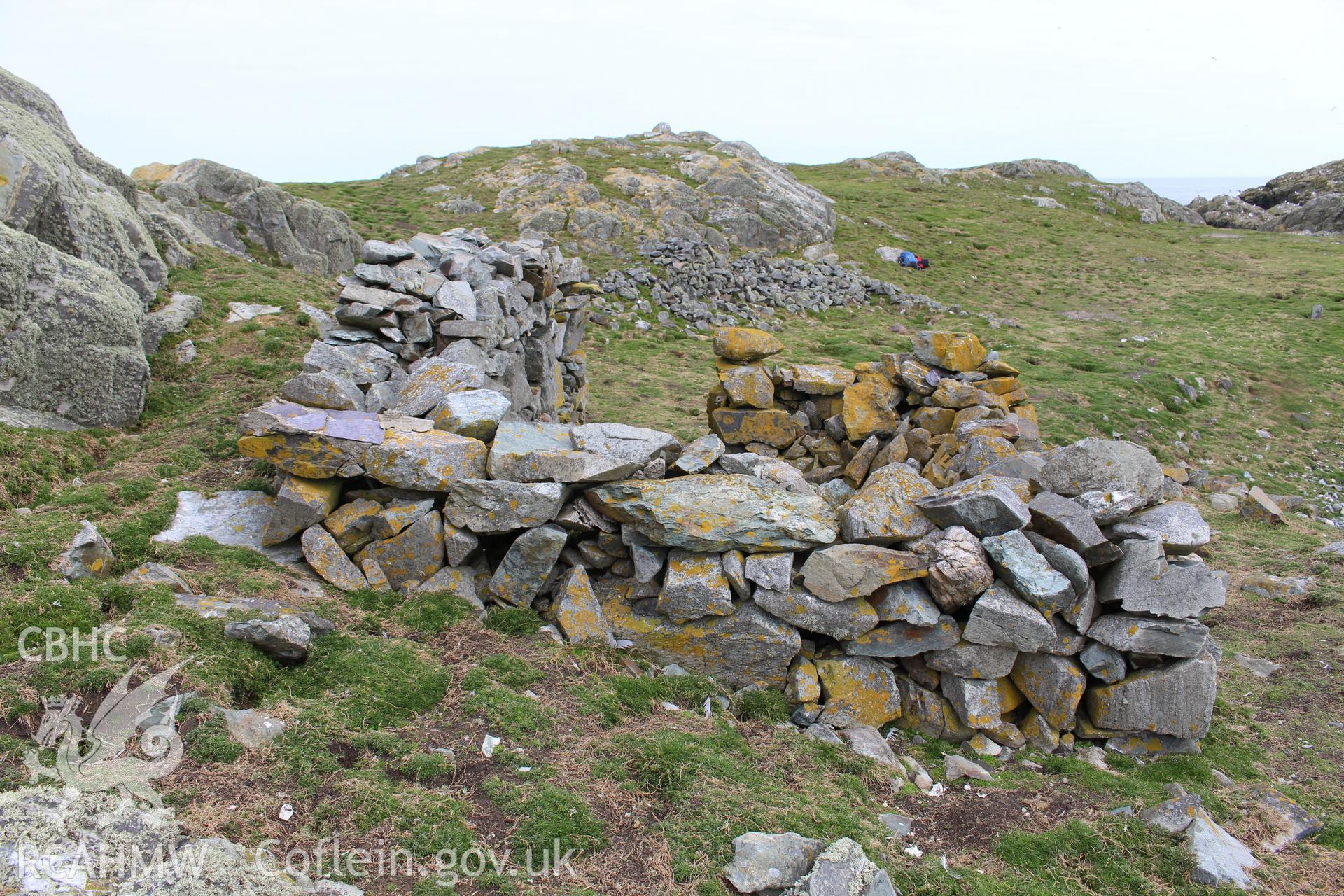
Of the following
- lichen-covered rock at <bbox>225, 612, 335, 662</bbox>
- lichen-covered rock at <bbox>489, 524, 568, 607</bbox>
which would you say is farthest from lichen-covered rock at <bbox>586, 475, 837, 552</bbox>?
lichen-covered rock at <bbox>225, 612, 335, 662</bbox>

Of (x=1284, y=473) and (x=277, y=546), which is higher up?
(x=277, y=546)

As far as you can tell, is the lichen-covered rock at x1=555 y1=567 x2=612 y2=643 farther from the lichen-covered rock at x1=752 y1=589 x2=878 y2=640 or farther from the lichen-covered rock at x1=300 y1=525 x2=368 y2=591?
the lichen-covered rock at x1=300 y1=525 x2=368 y2=591

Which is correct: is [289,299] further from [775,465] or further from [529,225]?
[529,225]

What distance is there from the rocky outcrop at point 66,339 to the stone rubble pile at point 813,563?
387cm

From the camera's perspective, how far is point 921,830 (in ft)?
22.0

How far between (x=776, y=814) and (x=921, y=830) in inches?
60.4

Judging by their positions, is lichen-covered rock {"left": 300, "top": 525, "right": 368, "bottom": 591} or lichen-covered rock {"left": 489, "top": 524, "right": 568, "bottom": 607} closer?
lichen-covered rock {"left": 300, "top": 525, "right": 368, "bottom": 591}

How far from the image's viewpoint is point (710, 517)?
29.7 ft

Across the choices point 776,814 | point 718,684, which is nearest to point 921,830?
point 776,814

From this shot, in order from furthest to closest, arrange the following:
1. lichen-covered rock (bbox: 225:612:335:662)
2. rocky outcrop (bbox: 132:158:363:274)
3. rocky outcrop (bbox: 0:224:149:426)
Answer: rocky outcrop (bbox: 132:158:363:274)
rocky outcrop (bbox: 0:224:149:426)
lichen-covered rock (bbox: 225:612:335:662)

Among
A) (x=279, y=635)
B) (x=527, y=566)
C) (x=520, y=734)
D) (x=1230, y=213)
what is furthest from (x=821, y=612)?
(x=1230, y=213)

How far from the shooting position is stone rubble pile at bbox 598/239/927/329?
107 feet

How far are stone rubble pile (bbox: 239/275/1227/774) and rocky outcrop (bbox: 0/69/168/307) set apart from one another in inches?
270

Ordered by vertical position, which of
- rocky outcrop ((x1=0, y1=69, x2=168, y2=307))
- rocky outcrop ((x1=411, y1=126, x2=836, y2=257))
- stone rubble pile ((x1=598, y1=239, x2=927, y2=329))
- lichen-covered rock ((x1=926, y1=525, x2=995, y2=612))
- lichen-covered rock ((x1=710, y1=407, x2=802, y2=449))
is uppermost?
rocky outcrop ((x1=411, y1=126, x2=836, y2=257))
